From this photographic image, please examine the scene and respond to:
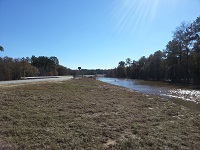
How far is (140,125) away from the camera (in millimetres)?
9039

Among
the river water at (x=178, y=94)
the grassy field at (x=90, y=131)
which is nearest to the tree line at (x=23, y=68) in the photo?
the river water at (x=178, y=94)

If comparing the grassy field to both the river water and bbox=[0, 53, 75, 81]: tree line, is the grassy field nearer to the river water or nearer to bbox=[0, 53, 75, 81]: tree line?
the river water

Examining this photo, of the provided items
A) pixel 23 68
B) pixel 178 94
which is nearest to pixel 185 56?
pixel 178 94

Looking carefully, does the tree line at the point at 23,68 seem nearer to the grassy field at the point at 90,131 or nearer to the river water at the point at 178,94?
the river water at the point at 178,94

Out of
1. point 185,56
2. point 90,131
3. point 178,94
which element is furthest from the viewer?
point 185,56

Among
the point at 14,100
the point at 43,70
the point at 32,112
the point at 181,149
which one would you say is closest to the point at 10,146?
the point at 32,112

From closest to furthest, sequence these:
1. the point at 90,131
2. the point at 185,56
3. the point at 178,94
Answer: the point at 90,131 → the point at 178,94 → the point at 185,56

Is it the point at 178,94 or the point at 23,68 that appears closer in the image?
the point at 178,94

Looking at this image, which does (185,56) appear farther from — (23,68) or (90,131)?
(90,131)

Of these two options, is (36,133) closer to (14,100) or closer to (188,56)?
(14,100)

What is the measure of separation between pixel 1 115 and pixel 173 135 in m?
7.05

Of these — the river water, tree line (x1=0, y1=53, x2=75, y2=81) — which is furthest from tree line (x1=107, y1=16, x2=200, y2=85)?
tree line (x1=0, y1=53, x2=75, y2=81)

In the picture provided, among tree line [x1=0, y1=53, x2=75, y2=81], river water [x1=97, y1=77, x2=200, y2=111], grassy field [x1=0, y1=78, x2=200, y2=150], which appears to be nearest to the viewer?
grassy field [x1=0, y1=78, x2=200, y2=150]

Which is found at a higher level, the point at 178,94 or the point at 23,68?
the point at 23,68
